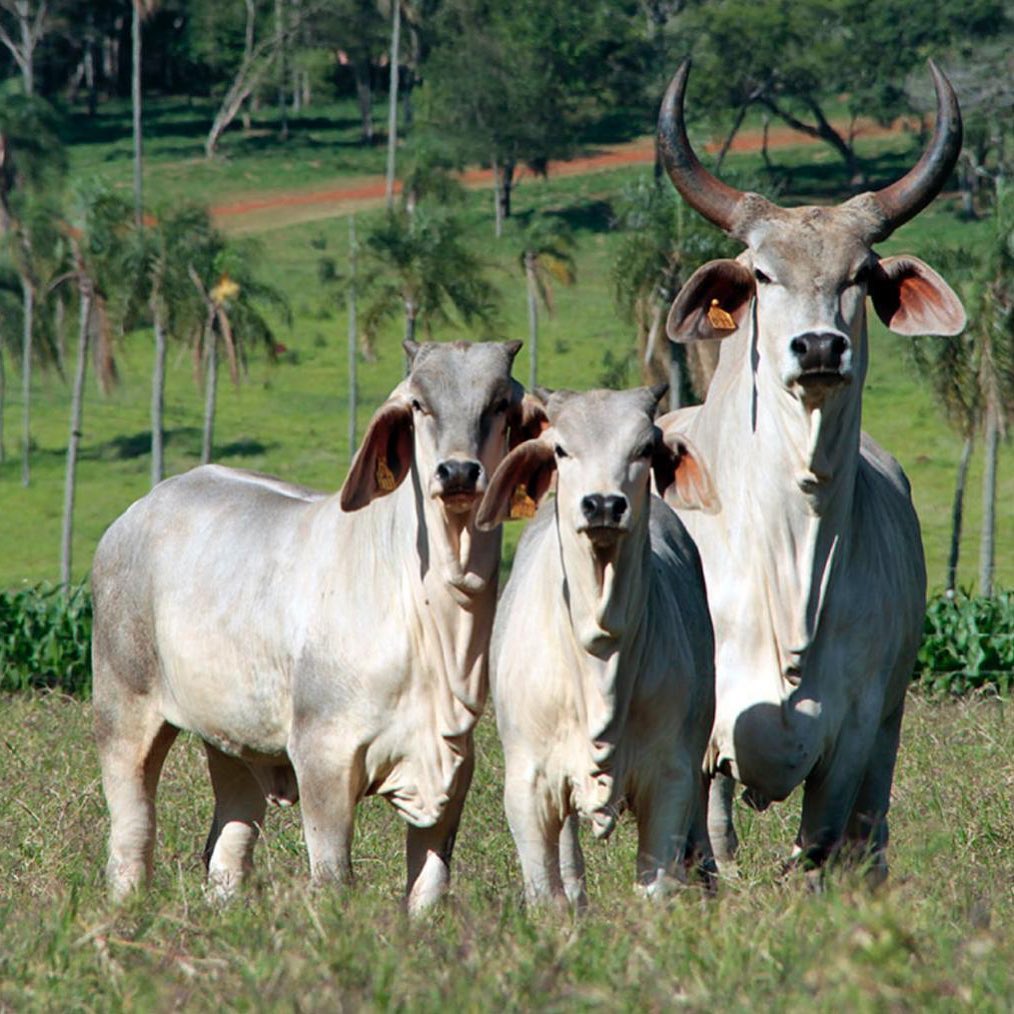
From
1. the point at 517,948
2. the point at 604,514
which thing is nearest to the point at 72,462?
the point at 604,514

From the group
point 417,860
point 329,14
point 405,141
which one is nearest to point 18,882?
point 417,860

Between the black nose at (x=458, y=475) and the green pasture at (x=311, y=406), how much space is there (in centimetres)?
2096

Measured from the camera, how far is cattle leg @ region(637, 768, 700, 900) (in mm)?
6105

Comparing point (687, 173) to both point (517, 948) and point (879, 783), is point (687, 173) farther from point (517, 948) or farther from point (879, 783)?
point (517, 948)

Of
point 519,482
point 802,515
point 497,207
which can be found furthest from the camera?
point 497,207

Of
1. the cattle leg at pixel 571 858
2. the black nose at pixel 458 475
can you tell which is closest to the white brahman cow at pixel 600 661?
the black nose at pixel 458 475

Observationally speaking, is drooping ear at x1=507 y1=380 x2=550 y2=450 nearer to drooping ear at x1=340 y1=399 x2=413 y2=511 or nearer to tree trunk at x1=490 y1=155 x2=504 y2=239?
drooping ear at x1=340 y1=399 x2=413 y2=511

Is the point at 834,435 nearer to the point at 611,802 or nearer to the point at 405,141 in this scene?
the point at 611,802

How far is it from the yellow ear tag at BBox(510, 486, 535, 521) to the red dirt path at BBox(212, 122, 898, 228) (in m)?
50.9

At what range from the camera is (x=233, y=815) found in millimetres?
7840

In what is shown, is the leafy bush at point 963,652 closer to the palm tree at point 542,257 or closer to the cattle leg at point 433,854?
the cattle leg at point 433,854

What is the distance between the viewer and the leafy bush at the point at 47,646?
656 inches

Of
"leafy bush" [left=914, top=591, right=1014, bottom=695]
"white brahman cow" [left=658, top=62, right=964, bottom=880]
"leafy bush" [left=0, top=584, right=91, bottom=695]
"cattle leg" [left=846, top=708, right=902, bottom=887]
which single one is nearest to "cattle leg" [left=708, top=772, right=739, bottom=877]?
"cattle leg" [left=846, top=708, right=902, bottom=887]

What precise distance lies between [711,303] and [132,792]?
112 inches
